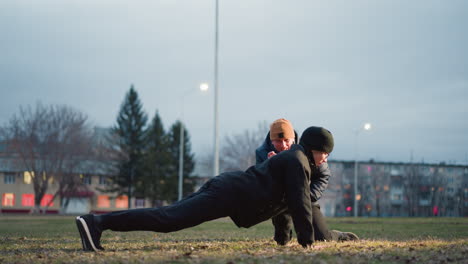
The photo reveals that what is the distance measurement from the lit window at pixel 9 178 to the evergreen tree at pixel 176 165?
96.6 feet

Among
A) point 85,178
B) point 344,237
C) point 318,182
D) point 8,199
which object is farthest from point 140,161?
point 318,182

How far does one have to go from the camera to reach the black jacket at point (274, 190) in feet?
20.6

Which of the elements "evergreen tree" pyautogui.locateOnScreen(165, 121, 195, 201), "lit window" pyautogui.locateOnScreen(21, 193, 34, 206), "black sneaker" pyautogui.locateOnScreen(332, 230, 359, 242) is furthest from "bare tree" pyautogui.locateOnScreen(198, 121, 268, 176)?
"black sneaker" pyautogui.locateOnScreen(332, 230, 359, 242)

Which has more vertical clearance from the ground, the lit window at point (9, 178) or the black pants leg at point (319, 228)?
the black pants leg at point (319, 228)

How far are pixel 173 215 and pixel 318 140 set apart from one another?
2.00 meters

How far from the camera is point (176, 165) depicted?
7931cm

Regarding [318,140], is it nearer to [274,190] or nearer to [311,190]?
[274,190]

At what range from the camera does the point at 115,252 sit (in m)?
6.57

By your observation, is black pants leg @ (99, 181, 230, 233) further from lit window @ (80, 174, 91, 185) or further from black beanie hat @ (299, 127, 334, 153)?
lit window @ (80, 174, 91, 185)

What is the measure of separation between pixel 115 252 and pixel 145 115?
72542 mm

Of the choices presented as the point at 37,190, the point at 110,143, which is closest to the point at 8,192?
the point at 110,143

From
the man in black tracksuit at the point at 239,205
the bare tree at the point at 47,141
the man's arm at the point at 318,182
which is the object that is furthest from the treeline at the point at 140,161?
the man in black tracksuit at the point at 239,205

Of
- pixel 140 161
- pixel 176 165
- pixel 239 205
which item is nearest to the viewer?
pixel 239 205

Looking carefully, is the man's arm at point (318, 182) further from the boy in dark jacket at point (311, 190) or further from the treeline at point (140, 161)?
the treeline at point (140, 161)
